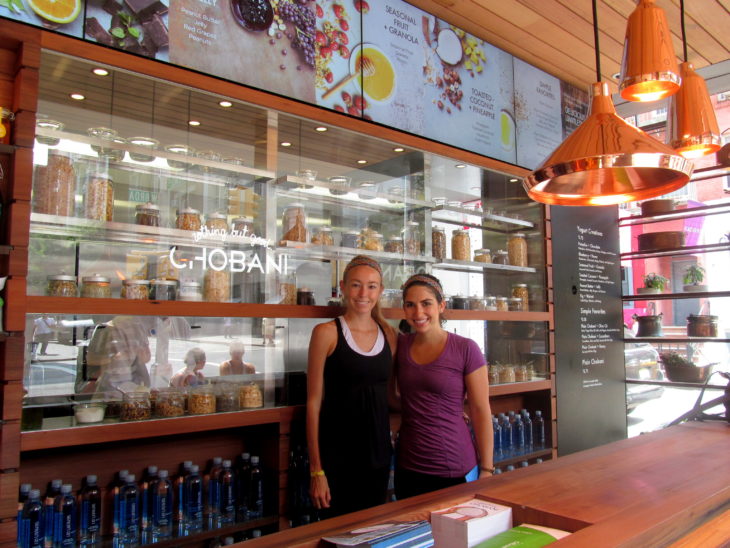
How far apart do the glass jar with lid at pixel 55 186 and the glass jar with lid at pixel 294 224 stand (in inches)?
36.4

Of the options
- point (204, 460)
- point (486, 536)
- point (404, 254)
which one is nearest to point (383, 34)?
point (404, 254)

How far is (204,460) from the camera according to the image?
2.59 metres

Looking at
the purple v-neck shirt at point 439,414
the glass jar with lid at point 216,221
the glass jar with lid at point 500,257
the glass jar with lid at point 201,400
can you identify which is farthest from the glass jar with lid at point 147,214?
the glass jar with lid at point 500,257

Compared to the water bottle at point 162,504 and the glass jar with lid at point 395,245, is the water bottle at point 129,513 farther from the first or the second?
the glass jar with lid at point 395,245

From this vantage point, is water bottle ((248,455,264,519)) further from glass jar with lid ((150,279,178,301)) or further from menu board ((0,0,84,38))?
menu board ((0,0,84,38))

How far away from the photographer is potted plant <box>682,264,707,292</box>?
13.4 feet

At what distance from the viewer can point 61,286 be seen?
2.03m

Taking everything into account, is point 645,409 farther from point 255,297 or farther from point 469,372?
point 255,297

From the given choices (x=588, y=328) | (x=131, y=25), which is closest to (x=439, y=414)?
(x=131, y=25)

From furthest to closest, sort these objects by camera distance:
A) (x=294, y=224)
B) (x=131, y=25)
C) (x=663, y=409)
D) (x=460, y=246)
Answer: (x=663, y=409) < (x=460, y=246) < (x=294, y=224) < (x=131, y=25)

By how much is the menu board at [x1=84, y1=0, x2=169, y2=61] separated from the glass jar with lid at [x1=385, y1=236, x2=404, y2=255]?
4.82 ft

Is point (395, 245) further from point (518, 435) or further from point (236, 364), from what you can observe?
point (518, 435)

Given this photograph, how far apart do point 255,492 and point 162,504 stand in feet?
1.34

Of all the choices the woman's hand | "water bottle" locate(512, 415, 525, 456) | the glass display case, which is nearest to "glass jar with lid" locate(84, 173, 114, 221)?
the glass display case
